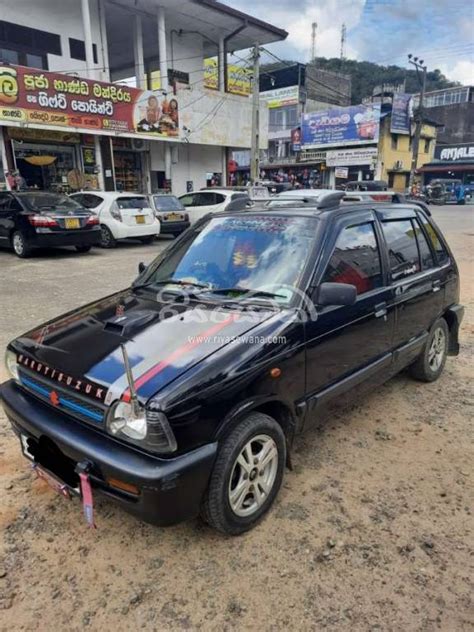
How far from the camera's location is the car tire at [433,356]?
14.0 ft

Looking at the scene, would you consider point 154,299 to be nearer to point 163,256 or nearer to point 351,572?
point 163,256

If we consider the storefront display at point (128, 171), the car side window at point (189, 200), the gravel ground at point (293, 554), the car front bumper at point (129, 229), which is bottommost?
the gravel ground at point (293, 554)

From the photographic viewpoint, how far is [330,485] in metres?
2.94

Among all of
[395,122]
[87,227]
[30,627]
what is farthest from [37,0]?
[395,122]

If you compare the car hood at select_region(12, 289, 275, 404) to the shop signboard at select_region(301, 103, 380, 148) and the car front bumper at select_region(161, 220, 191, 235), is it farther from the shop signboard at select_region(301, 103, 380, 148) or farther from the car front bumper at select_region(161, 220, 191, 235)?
the shop signboard at select_region(301, 103, 380, 148)

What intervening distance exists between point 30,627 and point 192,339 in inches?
57.6

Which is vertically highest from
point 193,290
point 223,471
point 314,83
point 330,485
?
point 314,83

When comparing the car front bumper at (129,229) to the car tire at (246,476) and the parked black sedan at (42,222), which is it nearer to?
the parked black sedan at (42,222)

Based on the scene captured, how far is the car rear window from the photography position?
12759 mm

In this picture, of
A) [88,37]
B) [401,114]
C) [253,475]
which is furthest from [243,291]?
[401,114]

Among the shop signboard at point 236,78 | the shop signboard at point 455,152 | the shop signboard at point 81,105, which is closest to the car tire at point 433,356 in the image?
the shop signboard at point 81,105

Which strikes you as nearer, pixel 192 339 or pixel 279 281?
pixel 192 339

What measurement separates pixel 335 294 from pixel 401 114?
43570 mm

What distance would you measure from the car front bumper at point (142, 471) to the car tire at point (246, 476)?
104 millimetres
